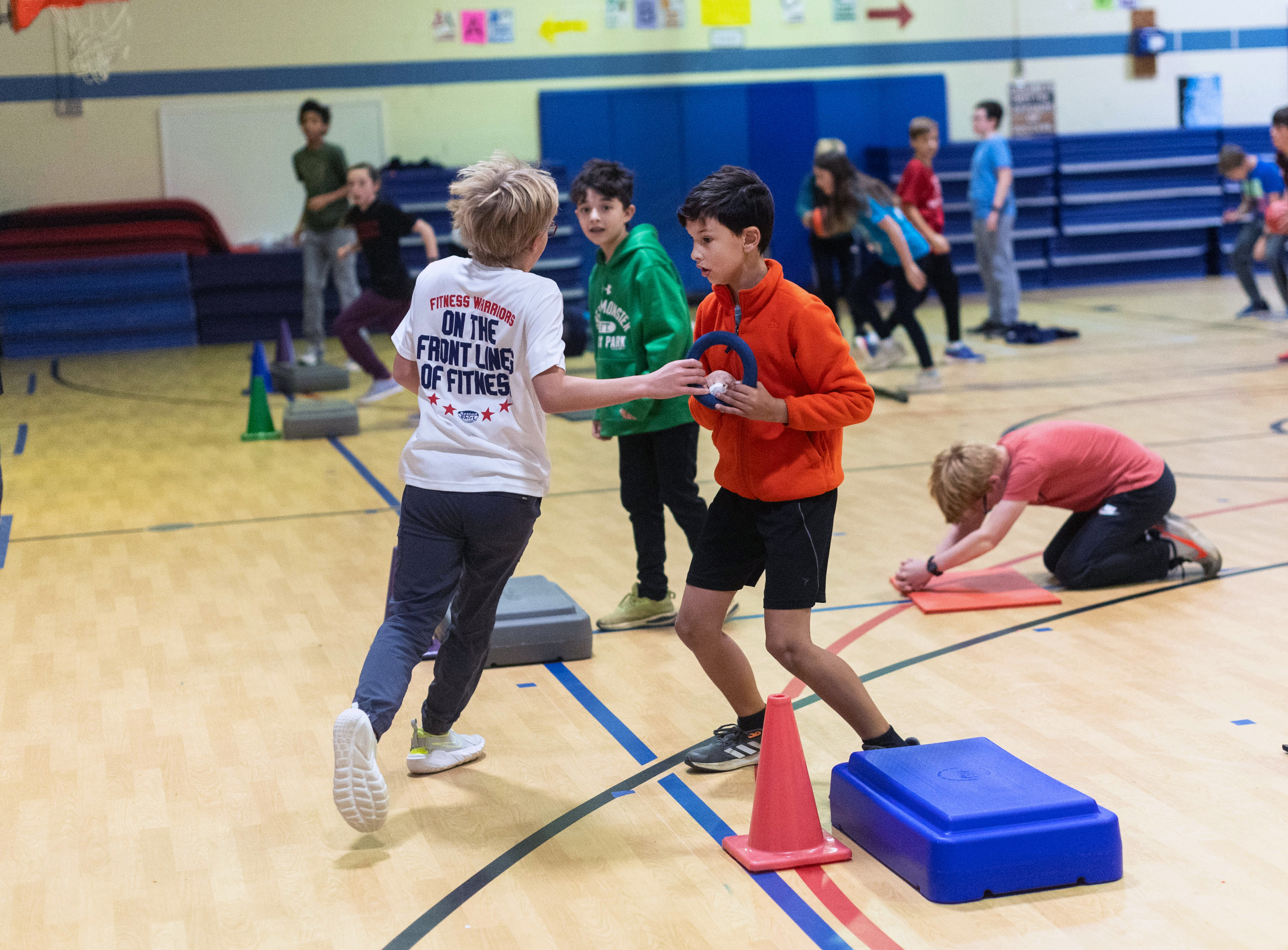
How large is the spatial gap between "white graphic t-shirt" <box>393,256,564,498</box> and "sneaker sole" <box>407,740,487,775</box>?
83 centimetres

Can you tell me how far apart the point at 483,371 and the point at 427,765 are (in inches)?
43.8

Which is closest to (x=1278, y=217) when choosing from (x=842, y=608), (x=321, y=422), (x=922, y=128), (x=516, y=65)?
(x=922, y=128)

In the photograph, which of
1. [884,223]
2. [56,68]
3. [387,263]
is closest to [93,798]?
[387,263]

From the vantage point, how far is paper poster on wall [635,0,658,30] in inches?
603

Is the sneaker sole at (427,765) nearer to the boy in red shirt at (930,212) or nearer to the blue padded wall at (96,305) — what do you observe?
the boy in red shirt at (930,212)

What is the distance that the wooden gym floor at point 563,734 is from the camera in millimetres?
2773

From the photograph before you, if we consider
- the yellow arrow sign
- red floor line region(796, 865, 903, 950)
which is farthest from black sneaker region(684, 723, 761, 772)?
the yellow arrow sign

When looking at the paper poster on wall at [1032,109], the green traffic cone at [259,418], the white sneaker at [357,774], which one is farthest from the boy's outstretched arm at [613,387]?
the paper poster on wall at [1032,109]

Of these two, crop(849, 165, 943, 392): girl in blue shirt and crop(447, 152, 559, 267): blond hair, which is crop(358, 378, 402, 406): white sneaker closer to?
crop(849, 165, 943, 392): girl in blue shirt

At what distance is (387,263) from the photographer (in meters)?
8.82

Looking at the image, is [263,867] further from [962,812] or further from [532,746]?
[962,812]

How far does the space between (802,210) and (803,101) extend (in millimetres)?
5827

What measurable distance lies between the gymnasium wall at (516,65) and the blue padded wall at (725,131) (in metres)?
0.20

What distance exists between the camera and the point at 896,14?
1606 cm
